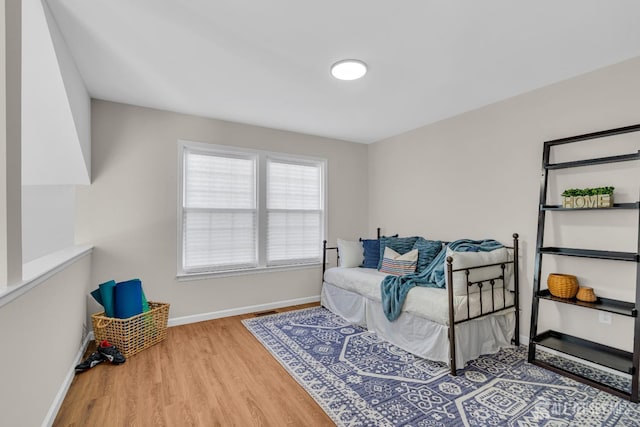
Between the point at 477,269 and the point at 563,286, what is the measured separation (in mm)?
643

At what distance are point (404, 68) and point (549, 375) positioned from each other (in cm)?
272

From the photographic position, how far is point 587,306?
2.34 m

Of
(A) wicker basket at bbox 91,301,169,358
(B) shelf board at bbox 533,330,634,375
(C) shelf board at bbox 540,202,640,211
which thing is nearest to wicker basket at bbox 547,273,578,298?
(B) shelf board at bbox 533,330,634,375

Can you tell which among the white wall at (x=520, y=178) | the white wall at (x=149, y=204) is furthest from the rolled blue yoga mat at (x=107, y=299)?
the white wall at (x=520, y=178)

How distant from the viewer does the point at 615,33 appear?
6.83 feet

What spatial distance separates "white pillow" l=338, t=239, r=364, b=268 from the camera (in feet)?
13.6

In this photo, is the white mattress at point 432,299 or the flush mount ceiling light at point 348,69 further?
the white mattress at point 432,299

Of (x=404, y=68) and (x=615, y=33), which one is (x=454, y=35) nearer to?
(x=404, y=68)

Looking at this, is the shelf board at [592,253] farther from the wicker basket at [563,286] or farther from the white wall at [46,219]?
the white wall at [46,219]

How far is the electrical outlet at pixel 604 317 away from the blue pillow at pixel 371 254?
2.17 m

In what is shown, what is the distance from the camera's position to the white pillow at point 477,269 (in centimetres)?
267

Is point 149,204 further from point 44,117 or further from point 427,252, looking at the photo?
point 427,252

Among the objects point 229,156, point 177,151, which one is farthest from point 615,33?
point 177,151

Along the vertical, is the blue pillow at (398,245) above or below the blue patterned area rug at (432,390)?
above
